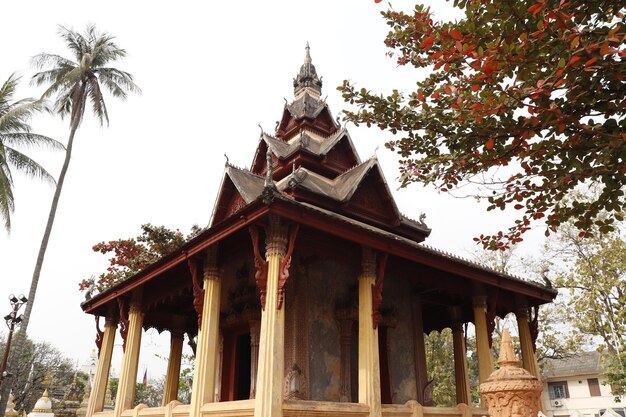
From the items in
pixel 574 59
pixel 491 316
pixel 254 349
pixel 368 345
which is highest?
pixel 574 59

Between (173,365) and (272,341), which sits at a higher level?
(173,365)

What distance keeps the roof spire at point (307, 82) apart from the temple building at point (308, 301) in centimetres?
198

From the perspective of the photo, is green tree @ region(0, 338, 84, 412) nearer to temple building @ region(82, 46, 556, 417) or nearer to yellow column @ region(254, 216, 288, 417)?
temple building @ region(82, 46, 556, 417)

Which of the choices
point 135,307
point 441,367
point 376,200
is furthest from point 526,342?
point 441,367

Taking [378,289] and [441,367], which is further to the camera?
[441,367]

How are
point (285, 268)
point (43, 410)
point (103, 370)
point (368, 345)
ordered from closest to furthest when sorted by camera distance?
1. point (285, 268)
2. point (368, 345)
3. point (103, 370)
4. point (43, 410)

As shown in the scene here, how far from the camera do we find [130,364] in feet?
41.8

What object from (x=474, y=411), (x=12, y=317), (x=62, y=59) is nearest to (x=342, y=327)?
(x=474, y=411)

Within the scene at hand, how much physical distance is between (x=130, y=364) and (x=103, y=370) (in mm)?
2124

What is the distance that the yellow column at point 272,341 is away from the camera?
782 cm

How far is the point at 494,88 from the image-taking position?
5.34 metres

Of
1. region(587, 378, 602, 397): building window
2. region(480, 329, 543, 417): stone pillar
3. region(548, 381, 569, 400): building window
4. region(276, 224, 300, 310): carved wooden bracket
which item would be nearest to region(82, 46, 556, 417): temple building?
region(276, 224, 300, 310): carved wooden bracket

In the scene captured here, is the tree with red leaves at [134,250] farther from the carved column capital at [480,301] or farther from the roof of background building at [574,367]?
the roof of background building at [574,367]

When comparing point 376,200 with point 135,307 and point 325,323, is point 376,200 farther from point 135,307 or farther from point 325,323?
point 135,307
